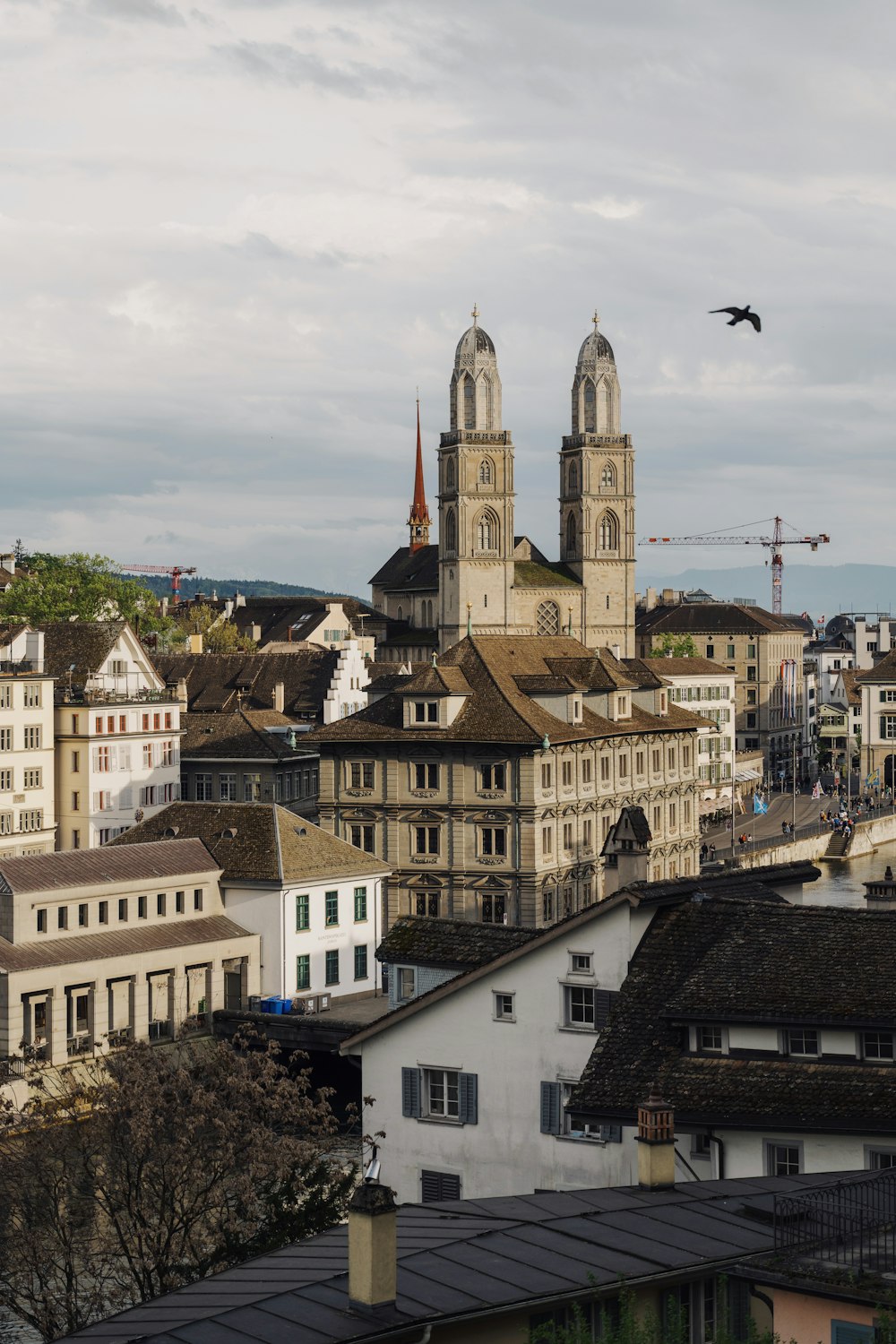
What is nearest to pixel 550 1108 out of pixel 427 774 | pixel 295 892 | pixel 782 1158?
pixel 782 1158

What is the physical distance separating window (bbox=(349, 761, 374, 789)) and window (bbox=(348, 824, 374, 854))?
167cm

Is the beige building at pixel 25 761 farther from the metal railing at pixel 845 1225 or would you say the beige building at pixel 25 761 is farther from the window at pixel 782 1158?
the metal railing at pixel 845 1225

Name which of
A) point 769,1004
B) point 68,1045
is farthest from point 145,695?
point 769,1004

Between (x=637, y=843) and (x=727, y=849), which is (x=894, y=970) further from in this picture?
(x=727, y=849)

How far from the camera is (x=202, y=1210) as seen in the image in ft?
114

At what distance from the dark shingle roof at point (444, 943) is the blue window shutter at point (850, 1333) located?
20509 mm

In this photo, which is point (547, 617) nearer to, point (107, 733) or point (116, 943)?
point (107, 733)

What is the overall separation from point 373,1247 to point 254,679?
91.6 meters

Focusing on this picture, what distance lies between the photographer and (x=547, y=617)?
531 feet

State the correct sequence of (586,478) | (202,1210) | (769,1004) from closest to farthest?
1. (769,1004)
2. (202,1210)
3. (586,478)

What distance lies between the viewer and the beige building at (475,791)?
268ft

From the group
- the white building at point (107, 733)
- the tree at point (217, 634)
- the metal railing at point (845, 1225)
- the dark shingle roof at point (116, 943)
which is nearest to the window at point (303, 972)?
the dark shingle roof at point (116, 943)

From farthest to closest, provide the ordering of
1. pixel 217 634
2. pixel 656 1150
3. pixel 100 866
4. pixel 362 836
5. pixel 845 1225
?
pixel 217 634
pixel 362 836
pixel 100 866
pixel 656 1150
pixel 845 1225

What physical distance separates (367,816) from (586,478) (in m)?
83.3
